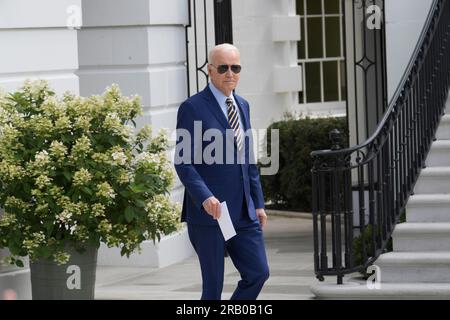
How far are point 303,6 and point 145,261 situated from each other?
10.5 meters

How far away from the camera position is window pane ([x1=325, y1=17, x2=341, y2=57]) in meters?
22.8

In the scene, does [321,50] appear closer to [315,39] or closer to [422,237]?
[315,39]

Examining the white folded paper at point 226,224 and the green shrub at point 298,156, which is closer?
the white folded paper at point 226,224

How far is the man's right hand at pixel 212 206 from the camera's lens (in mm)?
8023

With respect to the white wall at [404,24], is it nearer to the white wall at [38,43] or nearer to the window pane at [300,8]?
the white wall at [38,43]

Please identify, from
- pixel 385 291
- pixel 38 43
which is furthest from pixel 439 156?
pixel 38 43

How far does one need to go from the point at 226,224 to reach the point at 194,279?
12.9 feet

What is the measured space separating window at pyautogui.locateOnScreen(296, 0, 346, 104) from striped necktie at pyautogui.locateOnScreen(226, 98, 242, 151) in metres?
14.3

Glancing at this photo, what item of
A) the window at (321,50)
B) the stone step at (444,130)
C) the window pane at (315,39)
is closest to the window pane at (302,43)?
the window at (321,50)

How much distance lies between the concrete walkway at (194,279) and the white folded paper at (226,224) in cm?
237

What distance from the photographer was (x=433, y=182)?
11.2m

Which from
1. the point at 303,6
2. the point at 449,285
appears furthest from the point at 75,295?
the point at 303,6

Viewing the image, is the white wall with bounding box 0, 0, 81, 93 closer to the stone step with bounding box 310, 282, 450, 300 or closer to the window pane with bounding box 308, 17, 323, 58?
the stone step with bounding box 310, 282, 450, 300

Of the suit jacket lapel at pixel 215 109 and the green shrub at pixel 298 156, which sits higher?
the suit jacket lapel at pixel 215 109
